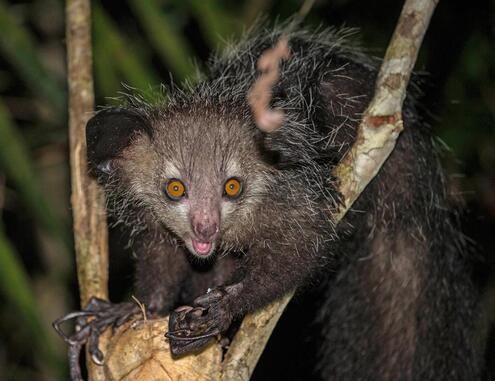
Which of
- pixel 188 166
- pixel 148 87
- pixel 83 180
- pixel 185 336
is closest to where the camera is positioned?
pixel 185 336

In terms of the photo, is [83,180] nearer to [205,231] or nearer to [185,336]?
[205,231]

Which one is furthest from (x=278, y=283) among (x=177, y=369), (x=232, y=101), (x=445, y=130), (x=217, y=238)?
(x=445, y=130)

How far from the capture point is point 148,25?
3.89 meters

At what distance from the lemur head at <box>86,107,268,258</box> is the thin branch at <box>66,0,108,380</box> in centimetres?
14

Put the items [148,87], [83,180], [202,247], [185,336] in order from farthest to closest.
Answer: [148,87]
[83,180]
[202,247]
[185,336]

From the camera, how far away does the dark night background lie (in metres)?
3.91

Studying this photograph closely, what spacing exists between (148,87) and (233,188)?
77cm

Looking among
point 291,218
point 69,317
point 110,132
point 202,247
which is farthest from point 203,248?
point 69,317

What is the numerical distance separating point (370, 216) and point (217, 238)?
1048mm

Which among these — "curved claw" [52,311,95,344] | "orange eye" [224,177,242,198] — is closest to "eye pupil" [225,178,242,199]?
"orange eye" [224,177,242,198]

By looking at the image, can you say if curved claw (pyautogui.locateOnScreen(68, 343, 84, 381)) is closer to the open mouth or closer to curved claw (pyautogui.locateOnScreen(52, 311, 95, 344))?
curved claw (pyautogui.locateOnScreen(52, 311, 95, 344))

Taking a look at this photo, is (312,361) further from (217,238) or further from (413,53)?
(413,53)

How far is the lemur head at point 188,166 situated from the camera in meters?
3.21

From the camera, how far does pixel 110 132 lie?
132 inches
